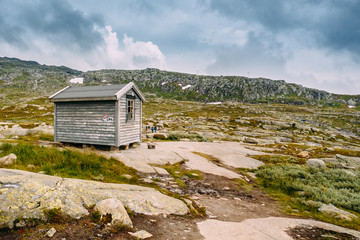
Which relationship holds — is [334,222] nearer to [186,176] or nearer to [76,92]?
[186,176]

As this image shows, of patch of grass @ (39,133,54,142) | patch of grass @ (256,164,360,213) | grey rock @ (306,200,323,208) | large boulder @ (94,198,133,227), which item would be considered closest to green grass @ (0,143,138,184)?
large boulder @ (94,198,133,227)

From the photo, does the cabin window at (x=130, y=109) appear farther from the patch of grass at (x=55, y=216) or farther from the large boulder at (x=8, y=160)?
the patch of grass at (x=55, y=216)

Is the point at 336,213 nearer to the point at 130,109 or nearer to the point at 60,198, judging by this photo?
the point at 60,198

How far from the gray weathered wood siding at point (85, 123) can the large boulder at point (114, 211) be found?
11.7 meters

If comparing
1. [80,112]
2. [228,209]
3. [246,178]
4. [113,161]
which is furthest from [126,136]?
[228,209]

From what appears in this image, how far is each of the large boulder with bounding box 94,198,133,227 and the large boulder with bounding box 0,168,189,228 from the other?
15.3 inches

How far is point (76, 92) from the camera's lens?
19.0m

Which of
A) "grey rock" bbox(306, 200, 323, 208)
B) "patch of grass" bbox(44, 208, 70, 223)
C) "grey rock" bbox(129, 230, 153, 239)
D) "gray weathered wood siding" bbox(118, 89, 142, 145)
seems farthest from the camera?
"gray weathered wood siding" bbox(118, 89, 142, 145)

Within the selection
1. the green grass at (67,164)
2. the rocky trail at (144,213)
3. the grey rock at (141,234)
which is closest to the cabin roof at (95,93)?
the green grass at (67,164)

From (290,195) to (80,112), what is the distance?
1724 cm

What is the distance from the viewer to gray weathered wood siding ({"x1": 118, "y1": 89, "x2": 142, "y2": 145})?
17.4 m

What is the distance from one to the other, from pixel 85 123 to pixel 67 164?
29.0ft

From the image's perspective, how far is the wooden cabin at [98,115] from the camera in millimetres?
17075

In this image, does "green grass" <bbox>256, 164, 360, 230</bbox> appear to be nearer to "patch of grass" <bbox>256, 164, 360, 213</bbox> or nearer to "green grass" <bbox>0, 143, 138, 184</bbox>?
"patch of grass" <bbox>256, 164, 360, 213</bbox>
